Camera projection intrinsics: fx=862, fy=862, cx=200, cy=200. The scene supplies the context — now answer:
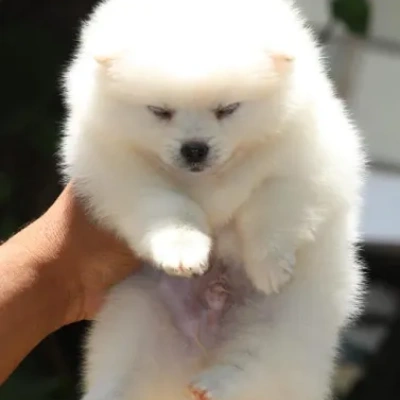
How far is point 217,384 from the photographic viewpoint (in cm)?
133

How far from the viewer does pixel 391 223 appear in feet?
9.92

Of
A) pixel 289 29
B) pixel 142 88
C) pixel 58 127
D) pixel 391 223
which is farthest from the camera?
pixel 391 223

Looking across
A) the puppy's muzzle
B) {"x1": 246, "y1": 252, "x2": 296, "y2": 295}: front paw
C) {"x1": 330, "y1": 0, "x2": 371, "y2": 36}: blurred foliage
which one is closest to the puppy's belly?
{"x1": 246, "y1": 252, "x2": 296, "y2": 295}: front paw

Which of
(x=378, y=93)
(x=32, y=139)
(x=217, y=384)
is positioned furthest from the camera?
(x=378, y=93)

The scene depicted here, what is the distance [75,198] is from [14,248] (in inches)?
6.4

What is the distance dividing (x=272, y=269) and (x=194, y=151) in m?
0.23

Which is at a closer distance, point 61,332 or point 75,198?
point 75,198

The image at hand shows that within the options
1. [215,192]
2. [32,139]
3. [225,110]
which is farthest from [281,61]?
[32,139]

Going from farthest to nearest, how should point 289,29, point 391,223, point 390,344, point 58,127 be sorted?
point 391,223 → point 390,344 → point 58,127 → point 289,29

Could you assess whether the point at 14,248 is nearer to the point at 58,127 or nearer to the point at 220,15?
the point at 220,15

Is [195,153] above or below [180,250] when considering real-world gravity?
above

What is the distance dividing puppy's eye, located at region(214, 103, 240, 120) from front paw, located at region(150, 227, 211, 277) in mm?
187

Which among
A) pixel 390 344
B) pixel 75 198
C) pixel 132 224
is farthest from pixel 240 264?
pixel 390 344

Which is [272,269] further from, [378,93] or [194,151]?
[378,93]
